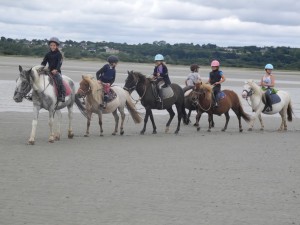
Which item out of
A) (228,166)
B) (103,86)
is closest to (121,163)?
(228,166)

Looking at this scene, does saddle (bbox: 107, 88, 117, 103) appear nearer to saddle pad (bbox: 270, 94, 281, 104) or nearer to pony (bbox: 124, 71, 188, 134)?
pony (bbox: 124, 71, 188, 134)

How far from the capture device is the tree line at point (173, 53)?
317ft

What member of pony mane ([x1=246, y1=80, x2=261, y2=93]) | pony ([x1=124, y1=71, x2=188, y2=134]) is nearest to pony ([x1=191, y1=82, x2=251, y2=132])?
pony ([x1=124, y1=71, x2=188, y2=134])

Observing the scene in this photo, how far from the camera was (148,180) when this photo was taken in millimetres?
10703

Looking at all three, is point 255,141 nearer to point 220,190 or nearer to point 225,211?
point 220,190

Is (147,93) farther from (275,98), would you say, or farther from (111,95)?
(275,98)

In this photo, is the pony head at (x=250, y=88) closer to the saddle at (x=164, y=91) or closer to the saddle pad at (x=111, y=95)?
the saddle at (x=164, y=91)

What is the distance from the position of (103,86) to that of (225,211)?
9.09 meters

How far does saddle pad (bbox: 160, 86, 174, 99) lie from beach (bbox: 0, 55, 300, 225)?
1430 millimetres

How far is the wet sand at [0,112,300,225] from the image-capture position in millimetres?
8336

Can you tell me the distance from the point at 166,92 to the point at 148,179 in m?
8.51

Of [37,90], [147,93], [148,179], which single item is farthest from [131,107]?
[148,179]

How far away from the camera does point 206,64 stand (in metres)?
95.8

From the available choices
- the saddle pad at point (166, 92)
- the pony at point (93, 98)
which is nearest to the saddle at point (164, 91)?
the saddle pad at point (166, 92)
